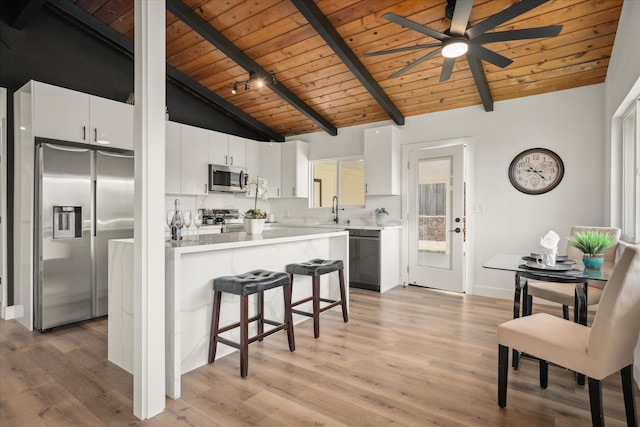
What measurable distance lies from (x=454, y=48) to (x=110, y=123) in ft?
11.4

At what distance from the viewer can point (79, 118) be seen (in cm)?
349

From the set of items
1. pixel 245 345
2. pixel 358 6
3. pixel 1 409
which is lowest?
pixel 1 409

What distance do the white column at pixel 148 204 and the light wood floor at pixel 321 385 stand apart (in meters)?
0.22

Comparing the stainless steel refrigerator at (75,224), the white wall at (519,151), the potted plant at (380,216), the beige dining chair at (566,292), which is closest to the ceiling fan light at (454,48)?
the beige dining chair at (566,292)

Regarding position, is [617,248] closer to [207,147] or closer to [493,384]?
[493,384]

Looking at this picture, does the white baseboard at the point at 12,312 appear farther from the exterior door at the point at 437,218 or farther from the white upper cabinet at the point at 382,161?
the exterior door at the point at 437,218

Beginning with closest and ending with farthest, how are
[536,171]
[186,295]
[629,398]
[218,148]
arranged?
[629,398], [186,295], [536,171], [218,148]

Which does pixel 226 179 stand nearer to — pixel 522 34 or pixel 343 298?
pixel 343 298

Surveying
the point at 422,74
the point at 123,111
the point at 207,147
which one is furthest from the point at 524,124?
the point at 123,111

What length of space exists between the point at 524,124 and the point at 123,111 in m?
4.69

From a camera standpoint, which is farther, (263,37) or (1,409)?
(263,37)

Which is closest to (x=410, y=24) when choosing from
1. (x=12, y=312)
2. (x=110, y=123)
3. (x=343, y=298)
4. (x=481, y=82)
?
(x=481, y=82)

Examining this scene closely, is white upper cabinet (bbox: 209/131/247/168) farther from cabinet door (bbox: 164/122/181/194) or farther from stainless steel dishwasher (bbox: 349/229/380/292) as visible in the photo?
stainless steel dishwasher (bbox: 349/229/380/292)

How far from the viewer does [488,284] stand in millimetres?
4469
